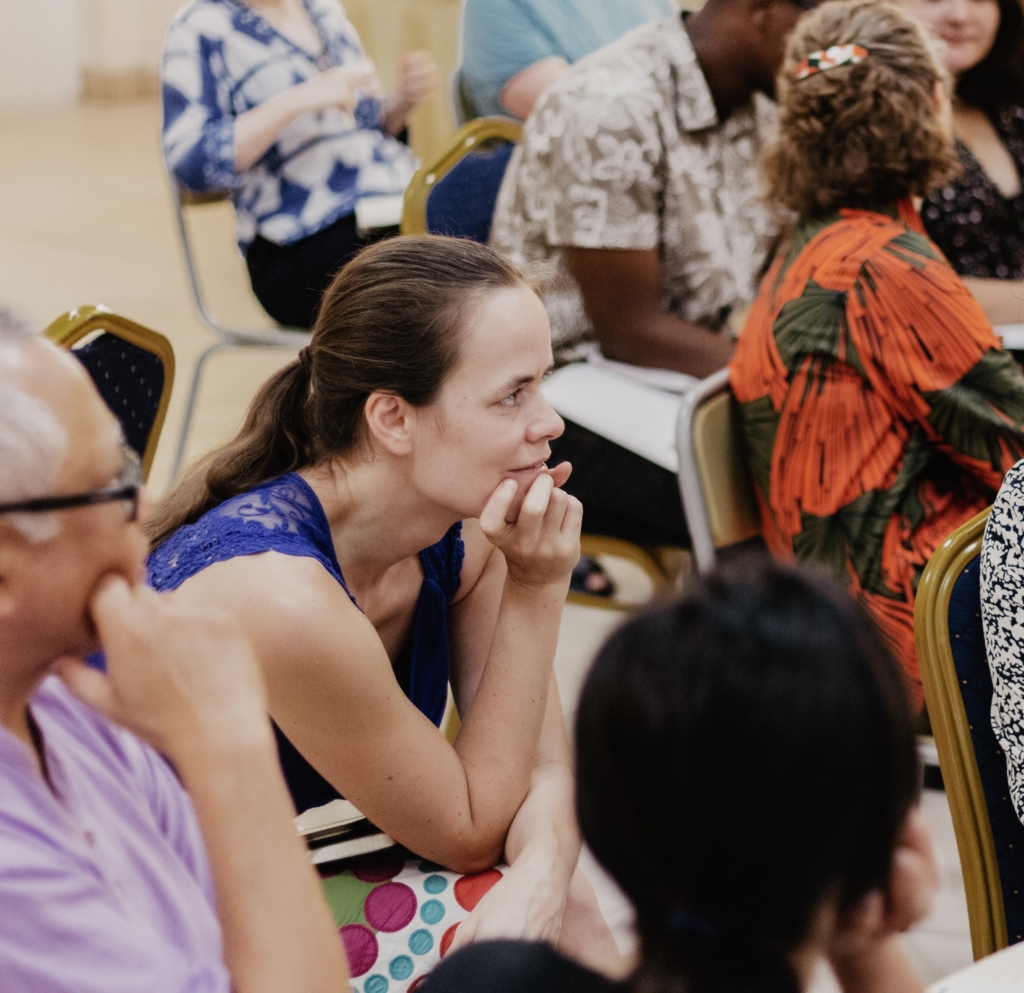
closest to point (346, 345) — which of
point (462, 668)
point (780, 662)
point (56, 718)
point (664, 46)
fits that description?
point (462, 668)

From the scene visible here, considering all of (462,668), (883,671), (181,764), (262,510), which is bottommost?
(462,668)

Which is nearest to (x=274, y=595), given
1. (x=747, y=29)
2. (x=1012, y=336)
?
(x=1012, y=336)

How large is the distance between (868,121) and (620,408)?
64cm

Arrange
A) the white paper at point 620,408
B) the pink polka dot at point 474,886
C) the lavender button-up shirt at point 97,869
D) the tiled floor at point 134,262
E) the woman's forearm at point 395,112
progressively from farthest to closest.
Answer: the woman's forearm at point 395,112 < the tiled floor at point 134,262 < the white paper at point 620,408 < the pink polka dot at point 474,886 < the lavender button-up shirt at point 97,869

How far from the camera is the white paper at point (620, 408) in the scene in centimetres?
217

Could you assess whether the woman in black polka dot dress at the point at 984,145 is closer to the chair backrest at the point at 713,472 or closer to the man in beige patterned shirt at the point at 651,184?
the man in beige patterned shirt at the point at 651,184

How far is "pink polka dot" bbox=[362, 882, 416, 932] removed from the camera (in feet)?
4.10

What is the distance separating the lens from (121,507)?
2.58ft

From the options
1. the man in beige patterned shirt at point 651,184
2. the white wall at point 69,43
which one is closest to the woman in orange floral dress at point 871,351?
the man in beige patterned shirt at point 651,184

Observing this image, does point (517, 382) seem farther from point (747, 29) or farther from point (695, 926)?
point (747, 29)

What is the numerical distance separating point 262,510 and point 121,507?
0.50 meters

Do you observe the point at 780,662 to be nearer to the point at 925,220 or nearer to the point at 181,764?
the point at 181,764

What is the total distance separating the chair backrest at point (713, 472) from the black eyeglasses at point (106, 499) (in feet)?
3.79

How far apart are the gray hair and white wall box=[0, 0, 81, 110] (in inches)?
383
